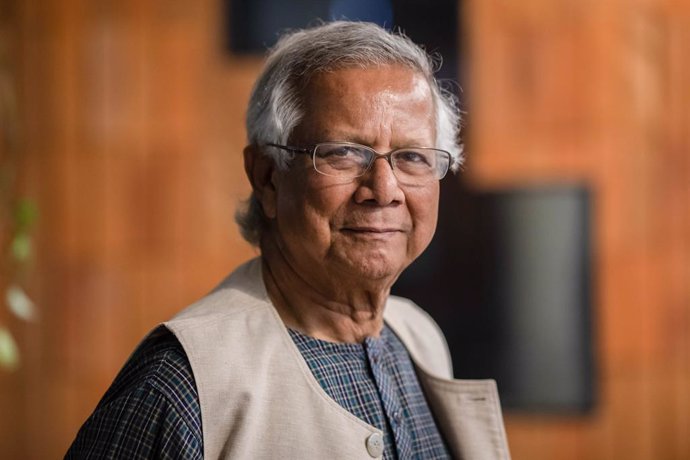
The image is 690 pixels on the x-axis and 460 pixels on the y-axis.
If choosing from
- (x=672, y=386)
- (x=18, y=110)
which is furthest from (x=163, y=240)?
(x=672, y=386)

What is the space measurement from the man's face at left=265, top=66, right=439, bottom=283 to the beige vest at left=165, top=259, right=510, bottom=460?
0.12m

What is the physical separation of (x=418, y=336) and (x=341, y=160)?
499 millimetres

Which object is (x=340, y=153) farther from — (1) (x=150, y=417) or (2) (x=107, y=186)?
(2) (x=107, y=186)

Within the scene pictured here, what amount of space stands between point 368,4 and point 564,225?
3.89ft

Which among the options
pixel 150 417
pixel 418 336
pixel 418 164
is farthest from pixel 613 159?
pixel 150 417

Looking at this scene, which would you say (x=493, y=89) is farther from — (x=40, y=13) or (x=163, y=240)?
(x=40, y=13)

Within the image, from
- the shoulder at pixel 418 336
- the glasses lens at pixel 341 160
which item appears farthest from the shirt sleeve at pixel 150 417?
the shoulder at pixel 418 336

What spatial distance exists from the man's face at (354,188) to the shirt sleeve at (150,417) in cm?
26

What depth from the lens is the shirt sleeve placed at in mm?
1106

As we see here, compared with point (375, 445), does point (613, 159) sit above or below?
above

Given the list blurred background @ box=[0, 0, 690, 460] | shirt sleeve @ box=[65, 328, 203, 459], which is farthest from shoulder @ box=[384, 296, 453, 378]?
blurred background @ box=[0, 0, 690, 460]

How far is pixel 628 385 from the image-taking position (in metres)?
3.51

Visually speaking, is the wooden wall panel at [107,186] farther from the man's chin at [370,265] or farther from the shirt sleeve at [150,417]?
the shirt sleeve at [150,417]

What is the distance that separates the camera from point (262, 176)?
4.58 ft
